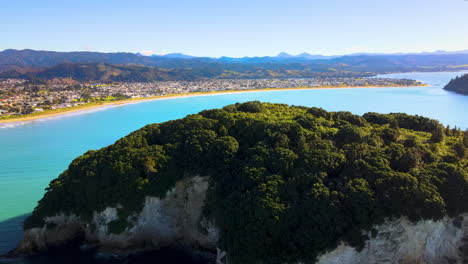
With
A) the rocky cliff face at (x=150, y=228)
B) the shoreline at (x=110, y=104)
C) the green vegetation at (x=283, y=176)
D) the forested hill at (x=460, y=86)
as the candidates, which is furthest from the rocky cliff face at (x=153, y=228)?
the forested hill at (x=460, y=86)

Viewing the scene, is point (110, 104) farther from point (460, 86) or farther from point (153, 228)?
point (460, 86)

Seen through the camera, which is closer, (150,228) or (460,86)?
(150,228)

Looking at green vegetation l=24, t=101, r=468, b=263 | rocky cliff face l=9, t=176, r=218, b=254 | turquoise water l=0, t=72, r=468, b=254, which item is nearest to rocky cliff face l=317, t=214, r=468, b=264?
green vegetation l=24, t=101, r=468, b=263

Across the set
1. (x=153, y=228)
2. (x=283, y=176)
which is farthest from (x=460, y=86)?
(x=153, y=228)

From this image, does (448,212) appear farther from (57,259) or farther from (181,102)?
(181,102)

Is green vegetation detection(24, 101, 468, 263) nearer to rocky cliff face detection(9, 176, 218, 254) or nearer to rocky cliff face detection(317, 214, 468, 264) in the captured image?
rocky cliff face detection(317, 214, 468, 264)

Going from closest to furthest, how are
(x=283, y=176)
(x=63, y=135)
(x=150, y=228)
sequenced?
(x=283, y=176) < (x=150, y=228) < (x=63, y=135)

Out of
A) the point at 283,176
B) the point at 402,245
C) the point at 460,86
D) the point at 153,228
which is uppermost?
the point at 460,86
